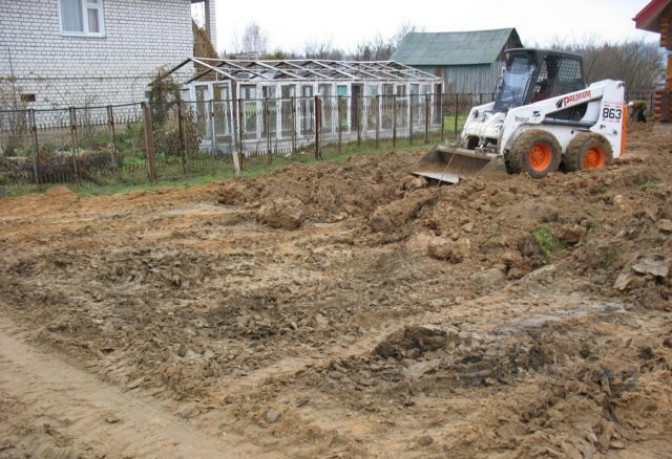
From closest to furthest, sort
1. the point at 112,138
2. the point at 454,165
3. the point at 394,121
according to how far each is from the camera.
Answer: the point at 454,165, the point at 112,138, the point at 394,121

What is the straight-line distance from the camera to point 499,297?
727 centimetres

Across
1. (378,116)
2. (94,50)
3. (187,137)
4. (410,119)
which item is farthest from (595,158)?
(94,50)

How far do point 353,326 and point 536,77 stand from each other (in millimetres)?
8002

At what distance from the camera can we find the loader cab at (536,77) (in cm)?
1262

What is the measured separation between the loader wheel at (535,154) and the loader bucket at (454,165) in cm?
27

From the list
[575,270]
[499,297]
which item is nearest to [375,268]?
[499,297]

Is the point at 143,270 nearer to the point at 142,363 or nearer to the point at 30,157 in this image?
the point at 142,363

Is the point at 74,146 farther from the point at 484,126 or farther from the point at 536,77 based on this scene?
the point at 536,77

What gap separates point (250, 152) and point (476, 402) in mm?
13457

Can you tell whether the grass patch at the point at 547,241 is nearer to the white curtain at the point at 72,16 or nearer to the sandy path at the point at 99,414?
the sandy path at the point at 99,414

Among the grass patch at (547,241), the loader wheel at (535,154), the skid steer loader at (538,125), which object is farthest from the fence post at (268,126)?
the grass patch at (547,241)

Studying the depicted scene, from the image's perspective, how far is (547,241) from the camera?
872 cm

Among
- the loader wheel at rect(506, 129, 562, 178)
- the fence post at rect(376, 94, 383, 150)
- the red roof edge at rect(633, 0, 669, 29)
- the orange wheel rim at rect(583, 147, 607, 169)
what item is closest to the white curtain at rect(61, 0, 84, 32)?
the fence post at rect(376, 94, 383, 150)

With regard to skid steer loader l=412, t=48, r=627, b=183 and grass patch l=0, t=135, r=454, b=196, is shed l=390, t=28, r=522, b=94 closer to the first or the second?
grass patch l=0, t=135, r=454, b=196
